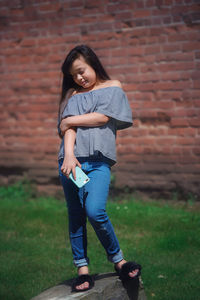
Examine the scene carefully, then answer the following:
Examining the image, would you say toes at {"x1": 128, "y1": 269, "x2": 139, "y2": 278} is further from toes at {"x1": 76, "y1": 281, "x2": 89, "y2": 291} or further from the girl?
toes at {"x1": 76, "y1": 281, "x2": 89, "y2": 291}

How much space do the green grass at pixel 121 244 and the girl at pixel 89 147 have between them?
0.59 meters

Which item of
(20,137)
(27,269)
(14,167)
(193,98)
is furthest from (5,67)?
(27,269)

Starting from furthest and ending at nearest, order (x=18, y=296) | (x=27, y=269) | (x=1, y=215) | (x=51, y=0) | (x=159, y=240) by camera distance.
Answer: (x=51, y=0)
(x=1, y=215)
(x=159, y=240)
(x=27, y=269)
(x=18, y=296)

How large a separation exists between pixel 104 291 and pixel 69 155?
0.94 meters

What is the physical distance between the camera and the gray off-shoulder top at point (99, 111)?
289 centimetres

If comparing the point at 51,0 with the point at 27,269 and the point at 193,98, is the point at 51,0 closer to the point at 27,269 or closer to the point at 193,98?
the point at 193,98

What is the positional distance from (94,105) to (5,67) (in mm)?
3501

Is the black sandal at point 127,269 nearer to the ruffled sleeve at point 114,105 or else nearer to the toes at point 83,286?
the toes at point 83,286

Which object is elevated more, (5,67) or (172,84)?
(5,67)

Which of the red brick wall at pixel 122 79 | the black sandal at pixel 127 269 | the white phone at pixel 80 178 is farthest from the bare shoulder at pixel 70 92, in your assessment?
the red brick wall at pixel 122 79

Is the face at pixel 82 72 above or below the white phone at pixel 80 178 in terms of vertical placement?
above

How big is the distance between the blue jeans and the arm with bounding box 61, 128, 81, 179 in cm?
11

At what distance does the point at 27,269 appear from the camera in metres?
3.73

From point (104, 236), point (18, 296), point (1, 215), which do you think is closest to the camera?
point (104, 236)
